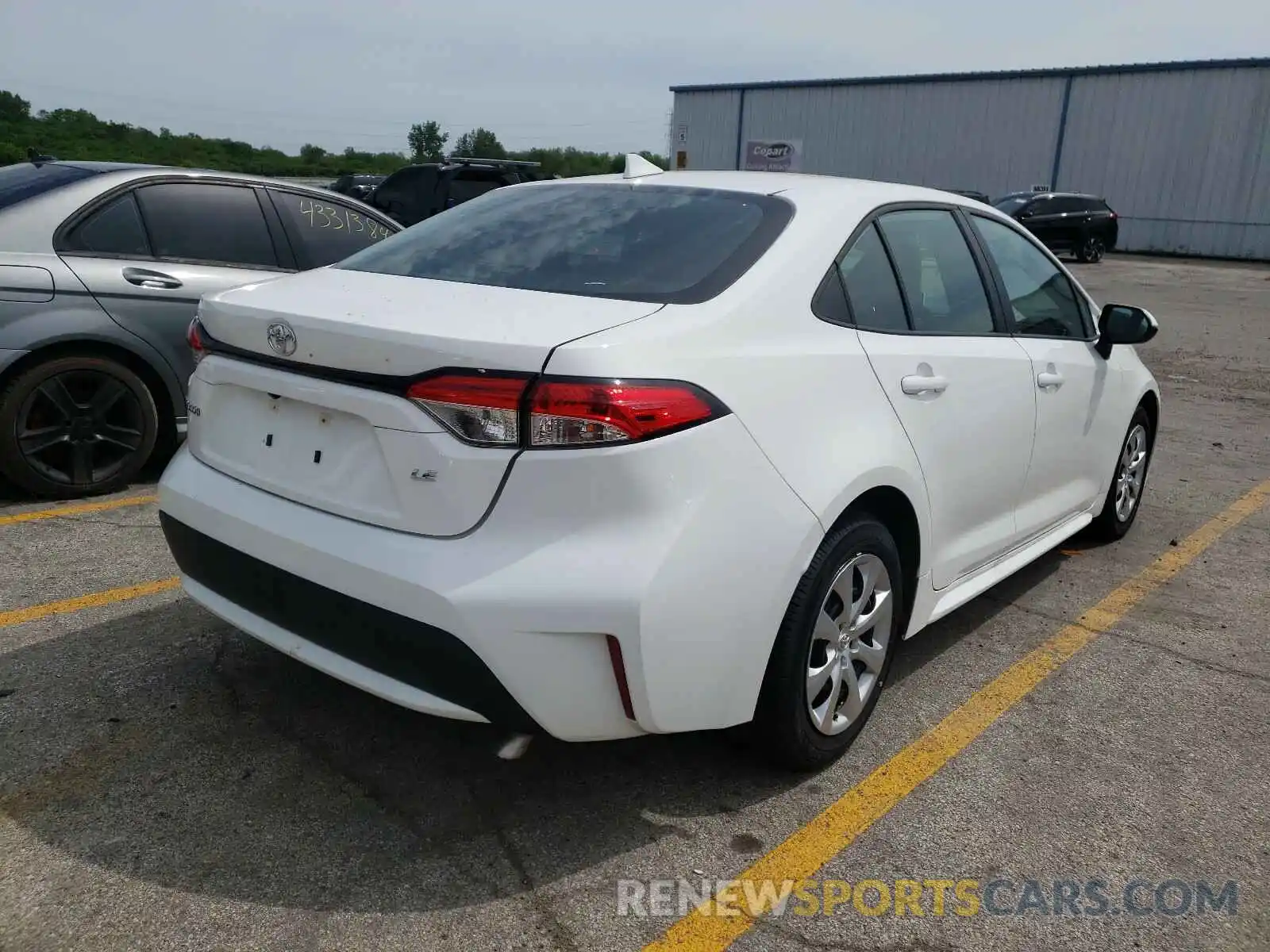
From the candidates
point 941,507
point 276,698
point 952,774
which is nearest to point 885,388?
point 941,507

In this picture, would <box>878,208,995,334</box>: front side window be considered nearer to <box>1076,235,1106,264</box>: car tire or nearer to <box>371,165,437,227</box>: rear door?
<box>371,165,437,227</box>: rear door

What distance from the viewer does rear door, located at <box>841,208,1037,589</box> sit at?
9.77ft

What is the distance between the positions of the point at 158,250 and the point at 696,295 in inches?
143

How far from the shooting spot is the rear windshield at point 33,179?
4.82 m

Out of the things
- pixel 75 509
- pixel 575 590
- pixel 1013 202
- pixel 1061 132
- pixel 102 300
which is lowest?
pixel 75 509

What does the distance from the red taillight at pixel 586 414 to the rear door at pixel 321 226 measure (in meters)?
3.68

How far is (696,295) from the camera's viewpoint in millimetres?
2516

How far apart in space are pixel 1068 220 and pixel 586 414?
25.2m

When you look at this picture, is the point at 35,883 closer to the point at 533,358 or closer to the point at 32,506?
the point at 533,358

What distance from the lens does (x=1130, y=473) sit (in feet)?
16.4

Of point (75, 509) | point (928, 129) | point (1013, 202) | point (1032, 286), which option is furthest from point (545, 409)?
point (928, 129)

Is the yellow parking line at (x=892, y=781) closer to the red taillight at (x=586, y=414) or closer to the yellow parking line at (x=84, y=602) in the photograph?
the red taillight at (x=586, y=414)

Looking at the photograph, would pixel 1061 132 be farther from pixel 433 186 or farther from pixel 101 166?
pixel 101 166

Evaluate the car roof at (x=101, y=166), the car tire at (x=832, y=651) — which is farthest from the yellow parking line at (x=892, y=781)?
the car roof at (x=101, y=166)
